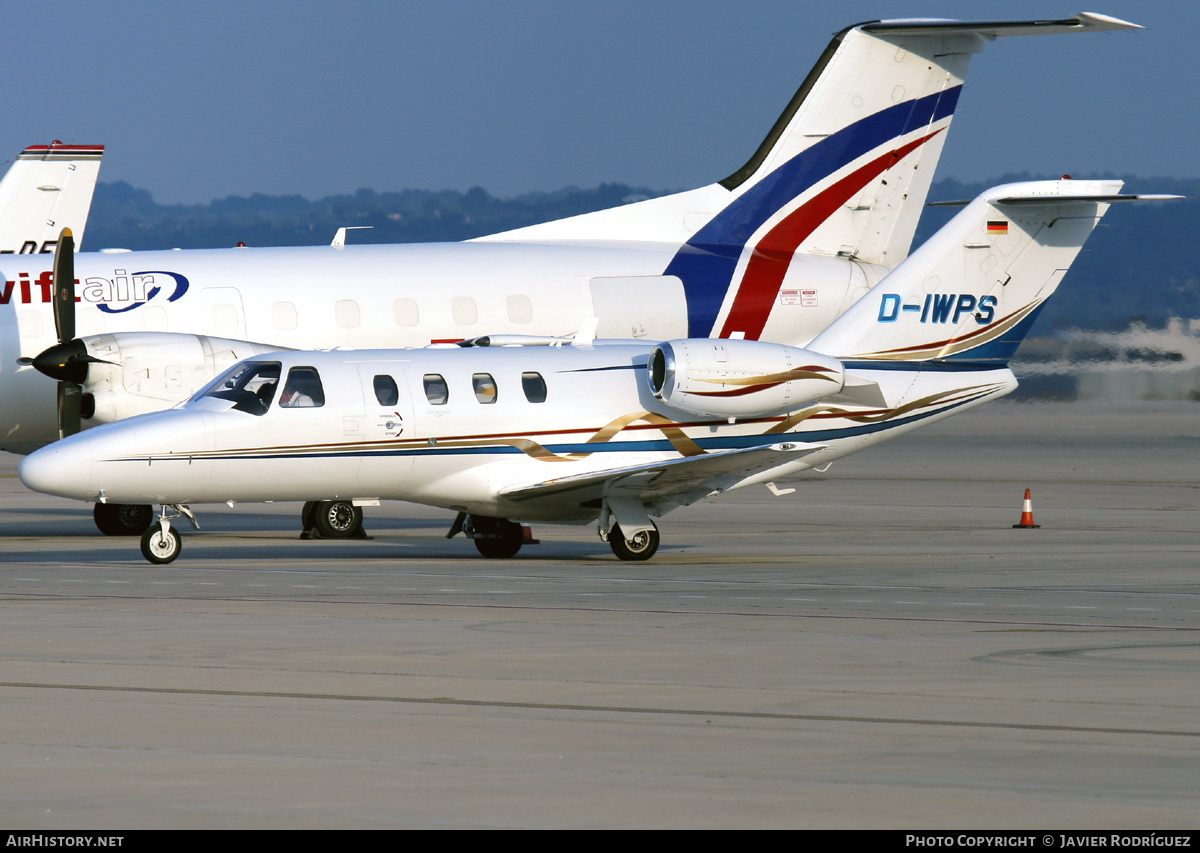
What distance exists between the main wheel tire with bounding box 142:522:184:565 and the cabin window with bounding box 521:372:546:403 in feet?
14.7

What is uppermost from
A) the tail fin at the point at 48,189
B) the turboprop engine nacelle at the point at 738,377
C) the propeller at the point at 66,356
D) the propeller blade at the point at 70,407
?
the tail fin at the point at 48,189

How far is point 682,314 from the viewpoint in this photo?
27453mm

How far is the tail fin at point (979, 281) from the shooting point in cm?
2288

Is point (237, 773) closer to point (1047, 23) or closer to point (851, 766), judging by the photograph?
point (851, 766)

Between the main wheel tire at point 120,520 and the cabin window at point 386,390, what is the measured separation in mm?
7371

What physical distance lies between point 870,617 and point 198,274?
1490cm

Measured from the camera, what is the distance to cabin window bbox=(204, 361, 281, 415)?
20.1 m

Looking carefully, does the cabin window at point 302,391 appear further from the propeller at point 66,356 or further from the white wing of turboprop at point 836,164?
the white wing of turboprop at point 836,164

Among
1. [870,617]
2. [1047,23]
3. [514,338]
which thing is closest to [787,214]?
[1047,23]

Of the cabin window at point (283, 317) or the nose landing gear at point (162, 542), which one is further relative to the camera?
the cabin window at point (283, 317)

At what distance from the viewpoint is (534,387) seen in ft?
69.6

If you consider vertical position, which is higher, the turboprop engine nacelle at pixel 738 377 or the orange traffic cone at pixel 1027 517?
the turboprop engine nacelle at pixel 738 377

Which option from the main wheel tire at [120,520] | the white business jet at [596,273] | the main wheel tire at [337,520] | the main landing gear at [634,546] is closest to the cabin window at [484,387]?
the main landing gear at [634,546]

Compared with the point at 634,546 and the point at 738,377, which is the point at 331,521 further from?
the point at 738,377
